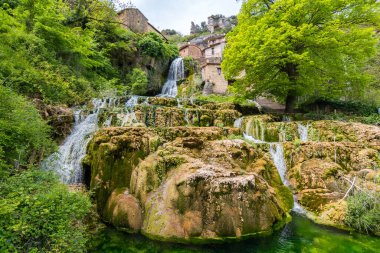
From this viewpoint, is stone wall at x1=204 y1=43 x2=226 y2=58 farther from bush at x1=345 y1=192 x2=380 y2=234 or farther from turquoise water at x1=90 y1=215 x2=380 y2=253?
turquoise water at x1=90 y1=215 x2=380 y2=253

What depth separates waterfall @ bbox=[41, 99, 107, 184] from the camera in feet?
27.9

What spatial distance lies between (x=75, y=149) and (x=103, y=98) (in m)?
6.52

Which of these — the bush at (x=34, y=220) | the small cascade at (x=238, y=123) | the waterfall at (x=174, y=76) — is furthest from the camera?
the waterfall at (x=174, y=76)

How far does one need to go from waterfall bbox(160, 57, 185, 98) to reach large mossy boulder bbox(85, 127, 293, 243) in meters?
18.7

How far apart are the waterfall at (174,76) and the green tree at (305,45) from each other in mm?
11893

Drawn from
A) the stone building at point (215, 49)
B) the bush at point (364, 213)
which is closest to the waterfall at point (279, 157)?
the bush at point (364, 213)

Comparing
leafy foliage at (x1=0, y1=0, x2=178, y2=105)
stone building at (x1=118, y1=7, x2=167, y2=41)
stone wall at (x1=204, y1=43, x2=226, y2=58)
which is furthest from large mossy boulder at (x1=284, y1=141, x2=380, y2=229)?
stone wall at (x1=204, y1=43, x2=226, y2=58)

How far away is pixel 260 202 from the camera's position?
670 centimetres

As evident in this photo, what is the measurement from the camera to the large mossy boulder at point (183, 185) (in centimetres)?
626

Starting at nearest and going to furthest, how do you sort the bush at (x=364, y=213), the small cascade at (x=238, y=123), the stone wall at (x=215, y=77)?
the bush at (x=364, y=213), the small cascade at (x=238, y=123), the stone wall at (x=215, y=77)

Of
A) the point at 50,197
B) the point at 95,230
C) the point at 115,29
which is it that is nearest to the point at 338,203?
the point at 95,230

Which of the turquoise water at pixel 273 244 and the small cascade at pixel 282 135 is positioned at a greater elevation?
the small cascade at pixel 282 135

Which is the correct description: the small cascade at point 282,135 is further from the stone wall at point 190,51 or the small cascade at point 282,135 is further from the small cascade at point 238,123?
the stone wall at point 190,51

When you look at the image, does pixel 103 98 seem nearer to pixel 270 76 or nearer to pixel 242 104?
pixel 242 104
